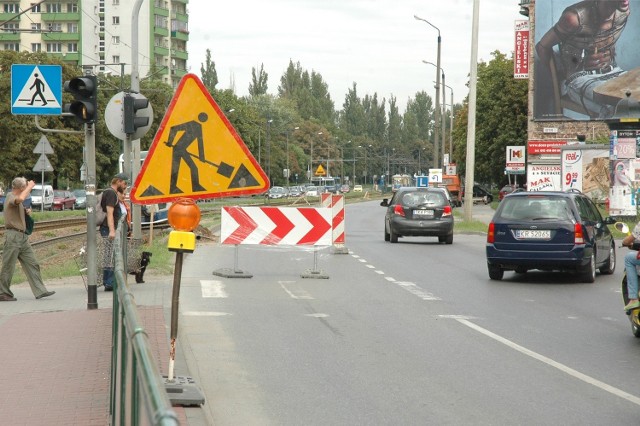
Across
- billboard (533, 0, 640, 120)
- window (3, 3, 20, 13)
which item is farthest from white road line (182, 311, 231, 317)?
window (3, 3, 20, 13)

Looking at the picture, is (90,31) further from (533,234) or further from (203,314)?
(203,314)

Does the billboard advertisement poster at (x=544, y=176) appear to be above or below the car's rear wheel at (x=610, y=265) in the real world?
above

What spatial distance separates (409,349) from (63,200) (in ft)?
216

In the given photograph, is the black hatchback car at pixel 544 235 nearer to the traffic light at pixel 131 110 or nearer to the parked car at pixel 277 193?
the traffic light at pixel 131 110

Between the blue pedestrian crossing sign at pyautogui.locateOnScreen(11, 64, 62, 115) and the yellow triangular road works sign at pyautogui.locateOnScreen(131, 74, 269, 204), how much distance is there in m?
7.42

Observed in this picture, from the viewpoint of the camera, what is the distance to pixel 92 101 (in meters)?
13.8

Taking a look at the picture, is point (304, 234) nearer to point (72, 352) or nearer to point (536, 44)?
point (72, 352)

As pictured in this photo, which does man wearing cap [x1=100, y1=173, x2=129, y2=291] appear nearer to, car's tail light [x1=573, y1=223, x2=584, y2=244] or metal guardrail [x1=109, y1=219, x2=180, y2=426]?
car's tail light [x1=573, y1=223, x2=584, y2=244]

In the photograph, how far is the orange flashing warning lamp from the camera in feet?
26.3

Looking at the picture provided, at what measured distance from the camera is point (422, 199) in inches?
1249

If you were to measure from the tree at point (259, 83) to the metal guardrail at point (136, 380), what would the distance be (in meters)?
168

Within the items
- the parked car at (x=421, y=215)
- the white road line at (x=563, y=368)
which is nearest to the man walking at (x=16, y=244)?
the white road line at (x=563, y=368)

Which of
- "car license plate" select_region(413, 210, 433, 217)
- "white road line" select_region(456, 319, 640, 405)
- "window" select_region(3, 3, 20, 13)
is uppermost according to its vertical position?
"window" select_region(3, 3, 20, 13)

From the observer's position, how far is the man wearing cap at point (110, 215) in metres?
16.7
